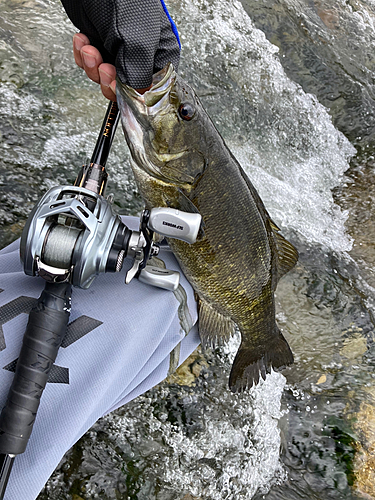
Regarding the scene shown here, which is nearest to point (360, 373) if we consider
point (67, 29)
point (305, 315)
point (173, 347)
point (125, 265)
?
point (305, 315)

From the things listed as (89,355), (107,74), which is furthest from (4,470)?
(107,74)

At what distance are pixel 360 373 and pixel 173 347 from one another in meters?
2.01

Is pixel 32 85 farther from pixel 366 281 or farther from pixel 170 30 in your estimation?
pixel 366 281

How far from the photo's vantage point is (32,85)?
3391 mm

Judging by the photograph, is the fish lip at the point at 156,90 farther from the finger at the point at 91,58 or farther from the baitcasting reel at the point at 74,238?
the baitcasting reel at the point at 74,238

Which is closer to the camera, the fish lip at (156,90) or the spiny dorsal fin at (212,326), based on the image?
the fish lip at (156,90)

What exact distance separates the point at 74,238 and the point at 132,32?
854 millimetres

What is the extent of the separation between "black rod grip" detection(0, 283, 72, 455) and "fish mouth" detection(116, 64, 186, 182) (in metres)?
0.80

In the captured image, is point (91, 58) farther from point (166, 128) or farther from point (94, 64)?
point (166, 128)

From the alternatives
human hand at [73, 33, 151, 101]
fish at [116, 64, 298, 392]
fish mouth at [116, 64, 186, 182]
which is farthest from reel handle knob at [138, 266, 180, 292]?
Answer: human hand at [73, 33, 151, 101]

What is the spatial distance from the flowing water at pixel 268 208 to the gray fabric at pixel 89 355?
0.96 meters

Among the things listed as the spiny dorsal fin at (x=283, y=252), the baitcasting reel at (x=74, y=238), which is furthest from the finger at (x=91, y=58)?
the spiny dorsal fin at (x=283, y=252)

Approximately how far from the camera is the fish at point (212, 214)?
77.0 inches

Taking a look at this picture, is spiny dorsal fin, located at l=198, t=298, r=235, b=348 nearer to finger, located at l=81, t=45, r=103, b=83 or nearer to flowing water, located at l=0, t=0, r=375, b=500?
flowing water, located at l=0, t=0, r=375, b=500
